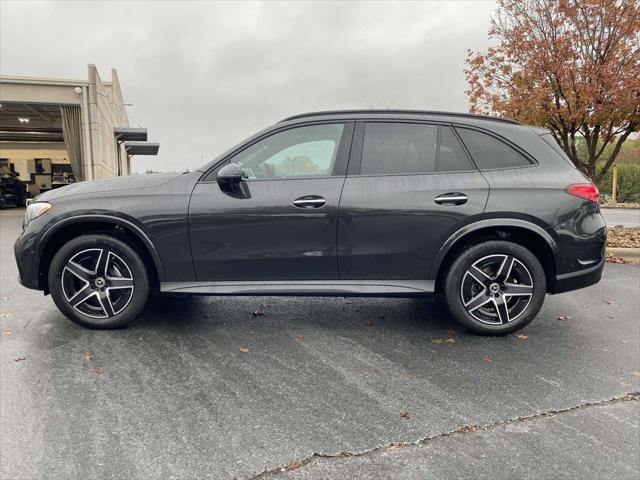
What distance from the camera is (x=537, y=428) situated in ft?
8.09

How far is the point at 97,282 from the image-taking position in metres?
3.81

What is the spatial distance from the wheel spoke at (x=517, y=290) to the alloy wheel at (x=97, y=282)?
3.08 m

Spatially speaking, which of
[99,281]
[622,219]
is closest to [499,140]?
[99,281]

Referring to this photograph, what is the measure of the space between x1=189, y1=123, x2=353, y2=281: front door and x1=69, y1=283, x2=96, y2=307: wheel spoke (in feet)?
3.02

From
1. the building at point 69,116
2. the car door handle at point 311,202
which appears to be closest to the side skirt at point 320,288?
the car door handle at point 311,202

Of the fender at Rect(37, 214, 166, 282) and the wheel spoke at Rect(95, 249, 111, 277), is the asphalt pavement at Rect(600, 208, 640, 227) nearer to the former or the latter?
the fender at Rect(37, 214, 166, 282)

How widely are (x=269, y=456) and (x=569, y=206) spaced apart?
296 cm

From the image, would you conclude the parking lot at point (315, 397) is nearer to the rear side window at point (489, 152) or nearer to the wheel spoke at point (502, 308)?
the wheel spoke at point (502, 308)

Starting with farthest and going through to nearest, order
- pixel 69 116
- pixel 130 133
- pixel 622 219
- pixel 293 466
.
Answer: pixel 130 133
pixel 69 116
pixel 622 219
pixel 293 466

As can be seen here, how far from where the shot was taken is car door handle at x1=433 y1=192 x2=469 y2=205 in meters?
3.63

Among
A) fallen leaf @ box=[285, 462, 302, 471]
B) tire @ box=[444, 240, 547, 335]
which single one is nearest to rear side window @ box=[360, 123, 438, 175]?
tire @ box=[444, 240, 547, 335]

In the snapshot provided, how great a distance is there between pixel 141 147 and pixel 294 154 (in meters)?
32.6

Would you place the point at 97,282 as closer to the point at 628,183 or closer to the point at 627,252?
the point at 627,252

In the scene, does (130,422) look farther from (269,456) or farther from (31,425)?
(269,456)
